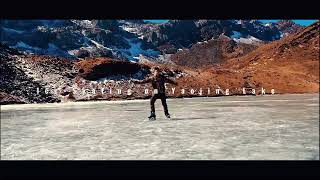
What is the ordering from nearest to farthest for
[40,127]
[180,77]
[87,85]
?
[40,127], [87,85], [180,77]

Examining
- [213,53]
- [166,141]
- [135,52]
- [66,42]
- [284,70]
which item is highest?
[66,42]

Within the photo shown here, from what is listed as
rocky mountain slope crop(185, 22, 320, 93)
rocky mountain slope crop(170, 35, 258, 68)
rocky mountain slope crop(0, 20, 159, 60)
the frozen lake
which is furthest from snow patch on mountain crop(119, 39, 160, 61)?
the frozen lake

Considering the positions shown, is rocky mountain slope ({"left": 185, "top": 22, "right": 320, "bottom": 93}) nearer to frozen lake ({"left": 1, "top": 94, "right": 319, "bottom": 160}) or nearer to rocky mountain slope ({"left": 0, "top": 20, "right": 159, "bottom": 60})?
frozen lake ({"left": 1, "top": 94, "right": 319, "bottom": 160})

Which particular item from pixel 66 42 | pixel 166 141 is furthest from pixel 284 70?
pixel 66 42

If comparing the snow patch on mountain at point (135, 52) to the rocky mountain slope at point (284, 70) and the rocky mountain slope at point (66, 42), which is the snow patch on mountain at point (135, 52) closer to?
the rocky mountain slope at point (66, 42)

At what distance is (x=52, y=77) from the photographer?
40906 millimetres

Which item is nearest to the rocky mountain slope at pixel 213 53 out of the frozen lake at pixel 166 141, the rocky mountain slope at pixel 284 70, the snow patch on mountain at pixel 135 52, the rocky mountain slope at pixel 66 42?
the snow patch on mountain at pixel 135 52

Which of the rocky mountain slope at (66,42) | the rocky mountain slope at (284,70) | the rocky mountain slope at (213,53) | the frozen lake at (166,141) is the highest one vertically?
the rocky mountain slope at (66,42)

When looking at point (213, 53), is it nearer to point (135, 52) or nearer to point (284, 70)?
point (135, 52)

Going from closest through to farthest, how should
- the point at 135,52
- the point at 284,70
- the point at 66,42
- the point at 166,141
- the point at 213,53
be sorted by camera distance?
the point at 166,141 < the point at 284,70 < the point at 213,53 < the point at 66,42 < the point at 135,52
